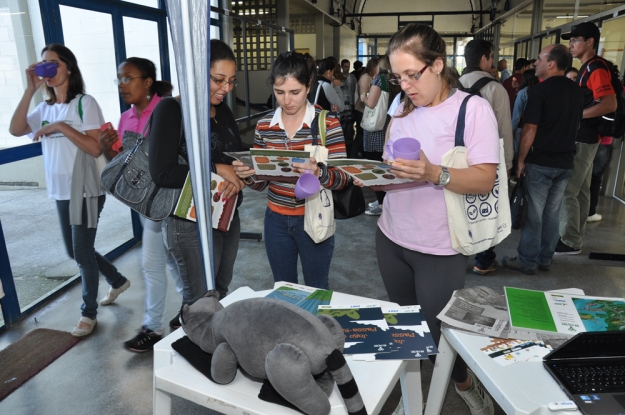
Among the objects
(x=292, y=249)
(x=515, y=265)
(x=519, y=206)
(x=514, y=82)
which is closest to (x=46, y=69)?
(x=292, y=249)

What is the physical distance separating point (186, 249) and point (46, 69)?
1300 millimetres

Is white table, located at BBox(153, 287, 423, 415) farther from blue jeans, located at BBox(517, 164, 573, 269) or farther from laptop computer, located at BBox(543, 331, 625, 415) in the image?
blue jeans, located at BBox(517, 164, 573, 269)

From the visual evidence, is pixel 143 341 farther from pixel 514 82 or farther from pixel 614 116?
pixel 514 82

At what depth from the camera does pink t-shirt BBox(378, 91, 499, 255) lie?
147 cm

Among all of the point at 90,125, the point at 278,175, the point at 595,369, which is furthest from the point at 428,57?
the point at 90,125

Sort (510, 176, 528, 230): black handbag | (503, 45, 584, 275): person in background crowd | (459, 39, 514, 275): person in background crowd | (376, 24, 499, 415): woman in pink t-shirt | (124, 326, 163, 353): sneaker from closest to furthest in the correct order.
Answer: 1. (376, 24, 499, 415): woman in pink t-shirt
2. (124, 326, 163, 353): sneaker
3. (459, 39, 514, 275): person in background crowd
4. (503, 45, 584, 275): person in background crowd
5. (510, 176, 528, 230): black handbag

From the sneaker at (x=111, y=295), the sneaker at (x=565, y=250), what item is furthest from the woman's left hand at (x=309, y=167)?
the sneaker at (x=565, y=250)

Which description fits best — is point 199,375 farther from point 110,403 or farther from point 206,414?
point 110,403

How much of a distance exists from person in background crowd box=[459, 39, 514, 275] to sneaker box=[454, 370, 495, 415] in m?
1.67

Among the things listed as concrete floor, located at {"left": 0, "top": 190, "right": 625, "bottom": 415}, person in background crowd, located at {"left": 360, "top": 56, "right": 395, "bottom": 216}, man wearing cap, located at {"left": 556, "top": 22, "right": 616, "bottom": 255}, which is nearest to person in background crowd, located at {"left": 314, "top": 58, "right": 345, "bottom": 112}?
person in background crowd, located at {"left": 360, "top": 56, "right": 395, "bottom": 216}

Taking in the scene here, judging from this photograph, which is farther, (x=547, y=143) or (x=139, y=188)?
(x=547, y=143)

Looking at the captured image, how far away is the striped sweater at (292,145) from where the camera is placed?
1903 millimetres

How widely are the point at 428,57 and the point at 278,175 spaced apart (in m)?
0.67

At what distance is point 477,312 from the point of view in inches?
57.4
